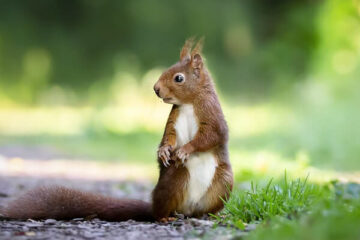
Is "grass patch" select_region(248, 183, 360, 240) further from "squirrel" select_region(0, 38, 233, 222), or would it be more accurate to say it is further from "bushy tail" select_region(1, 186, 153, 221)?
"bushy tail" select_region(1, 186, 153, 221)

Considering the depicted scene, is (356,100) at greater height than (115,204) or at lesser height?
greater

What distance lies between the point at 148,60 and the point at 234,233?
35.6 ft

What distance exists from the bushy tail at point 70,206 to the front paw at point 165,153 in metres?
0.38

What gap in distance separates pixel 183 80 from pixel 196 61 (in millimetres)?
169

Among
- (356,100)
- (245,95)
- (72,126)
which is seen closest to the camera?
(356,100)

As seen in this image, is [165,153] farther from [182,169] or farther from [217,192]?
[217,192]

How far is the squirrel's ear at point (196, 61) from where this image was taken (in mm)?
3570

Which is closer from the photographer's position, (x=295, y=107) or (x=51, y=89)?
(x=295, y=107)

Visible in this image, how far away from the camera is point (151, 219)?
3568 mm

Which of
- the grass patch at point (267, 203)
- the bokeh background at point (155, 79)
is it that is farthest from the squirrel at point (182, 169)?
the bokeh background at point (155, 79)

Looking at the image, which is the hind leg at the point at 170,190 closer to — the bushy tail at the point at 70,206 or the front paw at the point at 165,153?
the front paw at the point at 165,153

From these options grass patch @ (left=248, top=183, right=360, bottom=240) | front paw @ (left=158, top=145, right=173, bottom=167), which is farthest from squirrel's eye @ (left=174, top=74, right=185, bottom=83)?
grass patch @ (left=248, top=183, right=360, bottom=240)

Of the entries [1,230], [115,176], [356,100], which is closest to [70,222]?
[1,230]

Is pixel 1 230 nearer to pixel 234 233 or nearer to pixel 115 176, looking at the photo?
pixel 234 233
